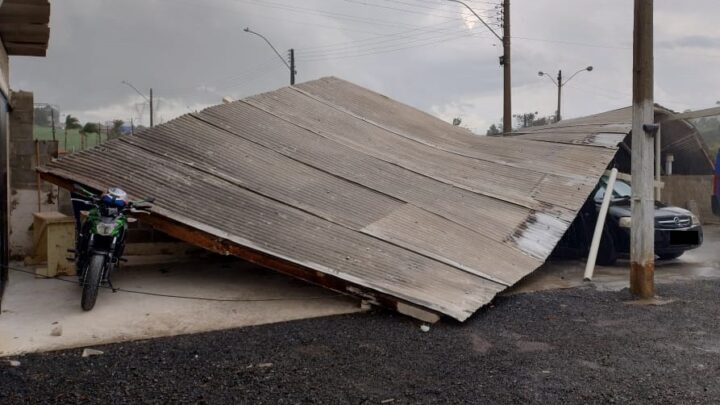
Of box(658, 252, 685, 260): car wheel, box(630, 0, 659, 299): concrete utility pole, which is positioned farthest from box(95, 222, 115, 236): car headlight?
box(658, 252, 685, 260): car wheel

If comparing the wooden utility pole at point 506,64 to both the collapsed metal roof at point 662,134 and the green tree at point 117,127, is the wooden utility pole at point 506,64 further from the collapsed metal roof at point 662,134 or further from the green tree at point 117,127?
the green tree at point 117,127

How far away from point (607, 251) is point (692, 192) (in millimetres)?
9891

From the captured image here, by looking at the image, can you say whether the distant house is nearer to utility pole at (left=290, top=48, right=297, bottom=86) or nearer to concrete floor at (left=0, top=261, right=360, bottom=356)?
concrete floor at (left=0, top=261, right=360, bottom=356)

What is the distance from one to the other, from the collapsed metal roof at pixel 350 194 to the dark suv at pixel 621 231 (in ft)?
2.57

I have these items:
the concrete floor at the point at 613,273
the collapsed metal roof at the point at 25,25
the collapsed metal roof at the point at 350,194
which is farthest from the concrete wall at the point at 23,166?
the concrete floor at the point at 613,273

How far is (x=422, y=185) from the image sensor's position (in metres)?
9.00

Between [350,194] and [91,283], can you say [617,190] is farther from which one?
[91,283]

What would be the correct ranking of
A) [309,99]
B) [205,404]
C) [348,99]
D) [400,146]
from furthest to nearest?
[348,99] < [309,99] < [400,146] < [205,404]

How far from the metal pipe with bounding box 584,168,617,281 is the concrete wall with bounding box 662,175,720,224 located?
8961 mm

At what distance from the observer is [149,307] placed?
20.9 feet

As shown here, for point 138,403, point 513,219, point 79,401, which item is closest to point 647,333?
point 513,219

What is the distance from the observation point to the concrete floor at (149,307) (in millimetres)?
5434

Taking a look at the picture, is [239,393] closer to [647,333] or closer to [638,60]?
[647,333]

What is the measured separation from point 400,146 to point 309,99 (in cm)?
226
